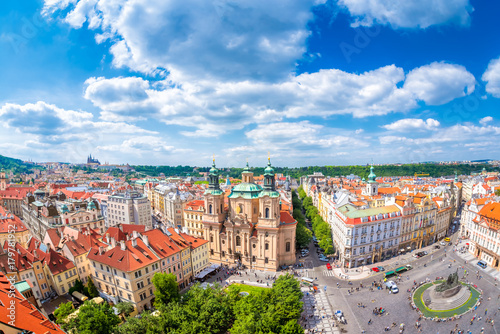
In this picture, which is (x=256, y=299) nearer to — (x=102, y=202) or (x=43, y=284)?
(x=43, y=284)

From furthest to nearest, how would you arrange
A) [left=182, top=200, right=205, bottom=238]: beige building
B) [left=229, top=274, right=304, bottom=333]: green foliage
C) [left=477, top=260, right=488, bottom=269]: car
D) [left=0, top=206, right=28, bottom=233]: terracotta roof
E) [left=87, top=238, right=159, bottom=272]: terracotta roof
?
[left=182, top=200, right=205, bottom=238]: beige building, [left=0, top=206, right=28, bottom=233]: terracotta roof, [left=477, top=260, right=488, bottom=269]: car, [left=87, top=238, right=159, bottom=272]: terracotta roof, [left=229, top=274, right=304, bottom=333]: green foliage

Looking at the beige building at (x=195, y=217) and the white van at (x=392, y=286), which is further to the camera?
the beige building at (x=195, y=217)

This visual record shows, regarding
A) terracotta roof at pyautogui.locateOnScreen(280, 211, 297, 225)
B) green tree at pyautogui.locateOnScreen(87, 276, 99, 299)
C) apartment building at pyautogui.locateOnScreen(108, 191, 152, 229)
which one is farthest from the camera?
apartment building at pyautogui.locateOnScreen(108, 191, 152, 229)

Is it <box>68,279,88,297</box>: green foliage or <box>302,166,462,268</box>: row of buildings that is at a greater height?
<box>302,166,462,268</box>: row of buildings

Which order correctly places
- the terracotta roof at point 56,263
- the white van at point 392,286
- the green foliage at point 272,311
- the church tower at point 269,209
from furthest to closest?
the church tower at point 269,209, the white van at point 392,286, the terracotta roof at point 56,263, the green foliage at point 272,311

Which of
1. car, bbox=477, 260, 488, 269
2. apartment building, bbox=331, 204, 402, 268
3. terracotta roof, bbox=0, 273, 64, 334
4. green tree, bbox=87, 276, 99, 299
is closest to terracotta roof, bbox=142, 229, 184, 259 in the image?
green tree, bbox=87, 276, 99, 299

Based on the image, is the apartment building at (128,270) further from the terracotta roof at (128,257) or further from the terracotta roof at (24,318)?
the terracotta roof at (24,318)

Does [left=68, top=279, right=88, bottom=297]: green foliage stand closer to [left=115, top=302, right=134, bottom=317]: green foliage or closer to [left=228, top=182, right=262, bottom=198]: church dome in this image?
[left=115, top=302, right=134, bottom=317]: green foliage

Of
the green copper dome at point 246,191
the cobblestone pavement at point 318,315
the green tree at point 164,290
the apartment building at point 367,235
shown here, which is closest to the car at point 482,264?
the apartment building at point 367,235
